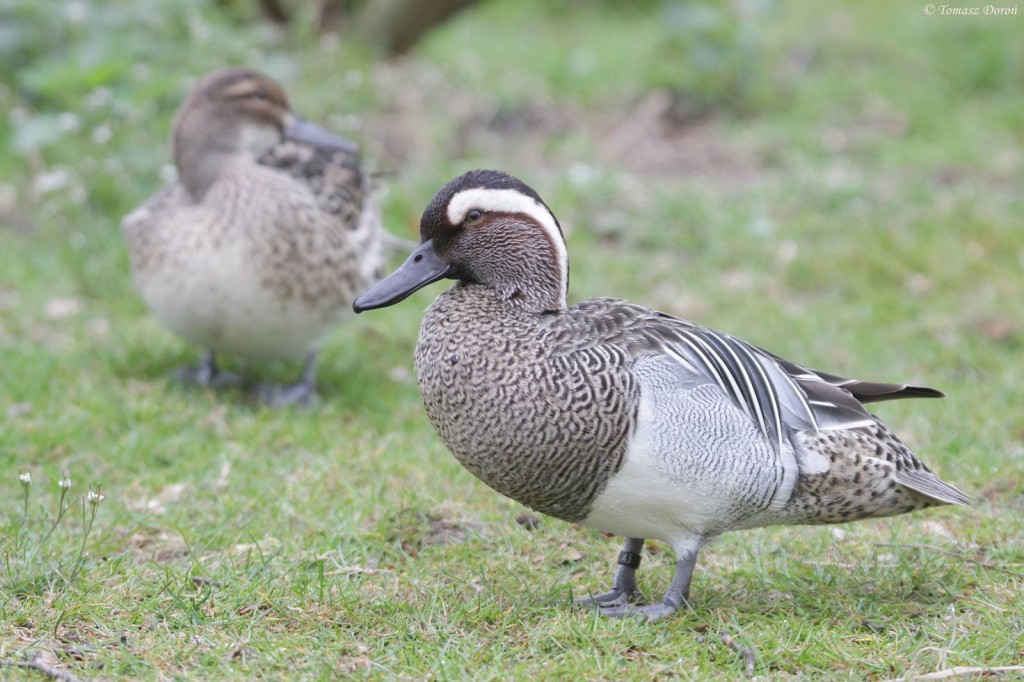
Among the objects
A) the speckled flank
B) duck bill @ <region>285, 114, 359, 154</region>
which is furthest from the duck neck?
the speckled flank

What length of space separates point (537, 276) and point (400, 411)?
1.70 metres

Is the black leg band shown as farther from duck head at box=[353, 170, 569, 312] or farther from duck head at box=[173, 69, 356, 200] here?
duck head at box=[173, 69, 356, 200]

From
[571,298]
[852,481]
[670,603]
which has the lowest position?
[670,603]

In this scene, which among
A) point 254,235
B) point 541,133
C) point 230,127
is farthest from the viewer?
point 541,133

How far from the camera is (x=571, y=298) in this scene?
5883mm

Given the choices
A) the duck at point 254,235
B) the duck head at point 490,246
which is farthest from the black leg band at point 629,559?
the duck at point 254,235

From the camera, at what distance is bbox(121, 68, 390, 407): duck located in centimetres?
463

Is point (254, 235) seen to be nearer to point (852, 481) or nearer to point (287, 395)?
point (287, 395)

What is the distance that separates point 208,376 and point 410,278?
6.84 feet

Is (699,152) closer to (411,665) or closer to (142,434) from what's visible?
(142,434)

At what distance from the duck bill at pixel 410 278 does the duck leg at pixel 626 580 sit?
885 millimetres

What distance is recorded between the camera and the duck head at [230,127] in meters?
4.88

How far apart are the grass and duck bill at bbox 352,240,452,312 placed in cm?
72

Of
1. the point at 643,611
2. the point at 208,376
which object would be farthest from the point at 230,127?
the point at 643,611
